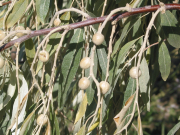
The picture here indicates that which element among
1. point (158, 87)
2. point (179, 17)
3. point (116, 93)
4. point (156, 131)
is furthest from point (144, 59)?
point (158, 87)

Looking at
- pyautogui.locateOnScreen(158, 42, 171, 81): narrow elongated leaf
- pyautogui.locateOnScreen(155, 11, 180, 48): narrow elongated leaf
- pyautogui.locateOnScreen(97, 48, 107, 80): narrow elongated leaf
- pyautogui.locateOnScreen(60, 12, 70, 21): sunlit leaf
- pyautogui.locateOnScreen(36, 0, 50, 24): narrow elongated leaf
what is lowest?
pyautogui.locateOnScreen(158, 42, 171, 81): narrow elongated leaf

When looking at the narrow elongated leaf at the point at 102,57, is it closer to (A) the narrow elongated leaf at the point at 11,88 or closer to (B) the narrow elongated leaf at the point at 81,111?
(B) the narrow elongated leaf at the point at 81,111

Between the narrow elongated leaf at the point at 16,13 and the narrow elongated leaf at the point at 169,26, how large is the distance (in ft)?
1.46

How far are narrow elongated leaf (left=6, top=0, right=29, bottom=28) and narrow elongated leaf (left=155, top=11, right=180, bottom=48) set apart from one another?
1.46 feet

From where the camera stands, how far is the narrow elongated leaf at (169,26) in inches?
28.0

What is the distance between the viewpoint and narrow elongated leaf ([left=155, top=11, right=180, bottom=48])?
0.71 metres

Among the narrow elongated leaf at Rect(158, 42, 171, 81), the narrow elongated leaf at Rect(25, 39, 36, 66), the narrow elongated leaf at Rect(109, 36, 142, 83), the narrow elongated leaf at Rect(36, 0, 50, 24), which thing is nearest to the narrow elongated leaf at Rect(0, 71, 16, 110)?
the narrow elongated leaf at Rect(25, 39, 36, 66)

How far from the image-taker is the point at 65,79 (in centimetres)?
73

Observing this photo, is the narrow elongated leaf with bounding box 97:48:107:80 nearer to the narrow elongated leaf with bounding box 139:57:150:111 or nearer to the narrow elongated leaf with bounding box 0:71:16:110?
the narrow elongated leaf with bounding box 139:57:150:111

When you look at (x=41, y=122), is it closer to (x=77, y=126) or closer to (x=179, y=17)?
(x=77, y=126)

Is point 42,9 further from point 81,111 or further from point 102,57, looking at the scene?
point 81,111

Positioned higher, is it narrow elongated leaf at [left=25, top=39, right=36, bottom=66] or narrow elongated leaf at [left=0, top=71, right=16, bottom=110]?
narrow elongated leaf at [left=25, top=39, right=36, bottom=66]

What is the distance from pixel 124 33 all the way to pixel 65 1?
0.58 metres

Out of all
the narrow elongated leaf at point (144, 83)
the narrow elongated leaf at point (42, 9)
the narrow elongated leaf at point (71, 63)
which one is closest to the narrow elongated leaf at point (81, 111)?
the narrow elongated leaf at point (71, 63)
